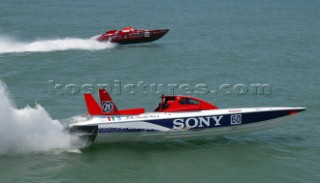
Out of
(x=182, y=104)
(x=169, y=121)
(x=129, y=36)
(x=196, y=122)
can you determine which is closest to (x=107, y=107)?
(x=169, y=121)

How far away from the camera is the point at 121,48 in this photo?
38969 mm

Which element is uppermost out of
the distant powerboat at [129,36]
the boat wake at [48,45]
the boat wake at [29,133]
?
the distant powerboat at [129,36]

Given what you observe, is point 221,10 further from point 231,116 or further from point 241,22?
point 231,116

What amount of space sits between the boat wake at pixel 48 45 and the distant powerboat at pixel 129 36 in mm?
501

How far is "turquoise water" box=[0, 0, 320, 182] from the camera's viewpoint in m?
16.9

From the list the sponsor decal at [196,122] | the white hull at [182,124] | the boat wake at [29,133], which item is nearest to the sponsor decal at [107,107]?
the white hull at [182,124]

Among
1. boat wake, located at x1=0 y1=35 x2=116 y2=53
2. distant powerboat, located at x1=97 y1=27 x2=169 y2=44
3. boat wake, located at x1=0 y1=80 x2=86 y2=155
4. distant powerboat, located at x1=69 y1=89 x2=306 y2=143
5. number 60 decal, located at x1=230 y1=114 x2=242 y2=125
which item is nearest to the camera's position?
boat wake, located at x1=0 y1=80 x2=86 y2=155

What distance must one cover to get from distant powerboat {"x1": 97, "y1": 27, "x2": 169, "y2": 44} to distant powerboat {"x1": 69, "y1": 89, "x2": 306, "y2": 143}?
2136cm

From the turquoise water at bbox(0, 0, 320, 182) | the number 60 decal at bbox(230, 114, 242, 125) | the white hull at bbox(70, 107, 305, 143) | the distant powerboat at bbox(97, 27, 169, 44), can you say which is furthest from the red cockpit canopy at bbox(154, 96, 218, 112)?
the distant powerboat at bbox(97, 27, 169, 44)

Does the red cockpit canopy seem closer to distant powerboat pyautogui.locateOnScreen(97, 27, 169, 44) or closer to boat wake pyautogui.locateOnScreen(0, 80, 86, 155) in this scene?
boat wake pyautogui.locateOnScreen(0, 80, 86, 155)

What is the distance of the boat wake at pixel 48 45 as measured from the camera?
3628 cm

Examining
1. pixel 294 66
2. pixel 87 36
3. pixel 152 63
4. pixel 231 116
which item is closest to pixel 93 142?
pixel 231 116

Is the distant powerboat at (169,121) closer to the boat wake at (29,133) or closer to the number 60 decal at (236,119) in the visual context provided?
the number 60 decal at (236,119)

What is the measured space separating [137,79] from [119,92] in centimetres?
306
